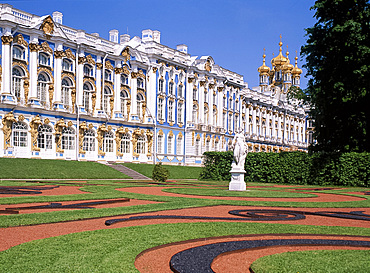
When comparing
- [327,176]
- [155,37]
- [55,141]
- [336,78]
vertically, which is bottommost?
[327,176]

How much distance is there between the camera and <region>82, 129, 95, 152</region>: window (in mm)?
45375

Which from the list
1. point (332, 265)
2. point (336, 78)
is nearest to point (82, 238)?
point (332, 265)

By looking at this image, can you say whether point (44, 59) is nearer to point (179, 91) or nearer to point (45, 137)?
point (45, 137)

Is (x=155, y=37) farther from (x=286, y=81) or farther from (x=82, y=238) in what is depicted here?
(x=286, y=81)

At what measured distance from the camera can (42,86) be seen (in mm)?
41375

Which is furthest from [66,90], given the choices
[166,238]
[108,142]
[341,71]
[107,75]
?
[166,238]

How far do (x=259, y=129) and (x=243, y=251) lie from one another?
3051 inches

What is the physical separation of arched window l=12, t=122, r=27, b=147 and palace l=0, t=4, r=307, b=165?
3.4 inches

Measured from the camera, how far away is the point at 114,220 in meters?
10.7

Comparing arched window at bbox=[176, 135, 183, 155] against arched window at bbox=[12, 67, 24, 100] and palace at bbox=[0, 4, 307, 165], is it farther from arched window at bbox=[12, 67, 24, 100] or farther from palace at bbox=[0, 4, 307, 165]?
arched window at bbox=[12, 67, 24, 100]

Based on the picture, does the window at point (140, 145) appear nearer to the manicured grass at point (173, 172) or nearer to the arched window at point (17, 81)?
the manicured grass at point (173, 172)

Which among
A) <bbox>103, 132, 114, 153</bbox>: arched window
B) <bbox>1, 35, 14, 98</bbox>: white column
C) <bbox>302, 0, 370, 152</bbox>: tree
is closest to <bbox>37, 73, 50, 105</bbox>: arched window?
<bbox>1, 35, 14, 98</bbox>: white column

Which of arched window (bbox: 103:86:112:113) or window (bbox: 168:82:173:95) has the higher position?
window (bbox: 168:82:173:95)

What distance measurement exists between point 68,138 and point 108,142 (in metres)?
5.55
